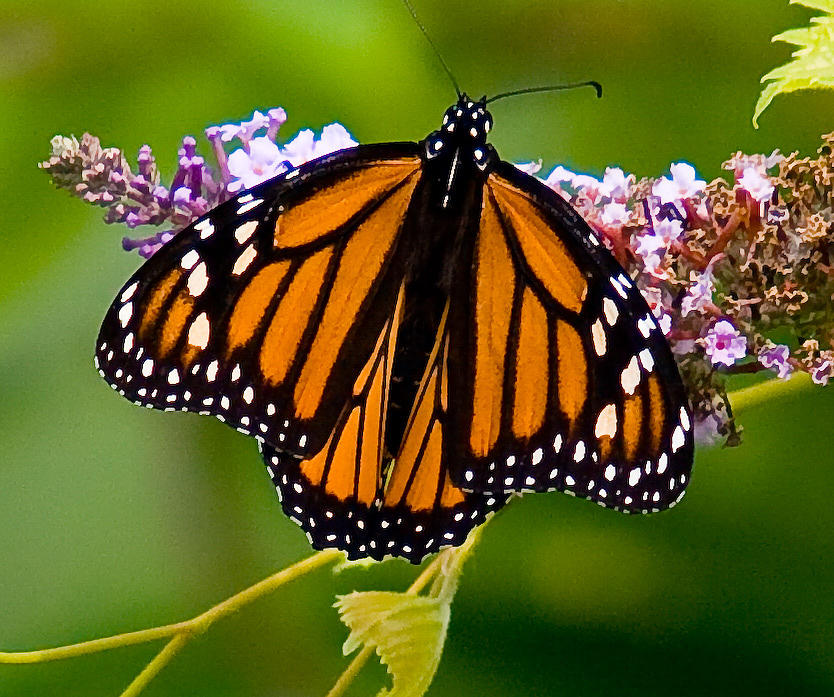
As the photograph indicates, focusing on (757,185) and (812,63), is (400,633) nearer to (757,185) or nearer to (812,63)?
(757,185)

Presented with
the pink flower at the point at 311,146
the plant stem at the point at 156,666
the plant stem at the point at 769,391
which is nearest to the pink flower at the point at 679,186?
the plant stem at the point at 769,391

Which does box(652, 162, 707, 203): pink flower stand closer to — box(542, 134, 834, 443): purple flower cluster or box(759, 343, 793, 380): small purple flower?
box(542, 134, 834, 443): purple flower cluster

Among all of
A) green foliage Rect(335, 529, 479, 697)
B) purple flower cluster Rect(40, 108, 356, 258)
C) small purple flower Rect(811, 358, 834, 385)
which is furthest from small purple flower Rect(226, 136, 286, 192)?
small purple flower Rect(811, 358, 834, 385)

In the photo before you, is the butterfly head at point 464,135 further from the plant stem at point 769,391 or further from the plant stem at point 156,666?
the plant stem at point 156,666

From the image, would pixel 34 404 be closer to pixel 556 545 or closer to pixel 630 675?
pixel 556 545

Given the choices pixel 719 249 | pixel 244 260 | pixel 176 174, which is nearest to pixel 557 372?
pixel 719 249

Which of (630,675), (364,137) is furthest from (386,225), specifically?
(630,675)
